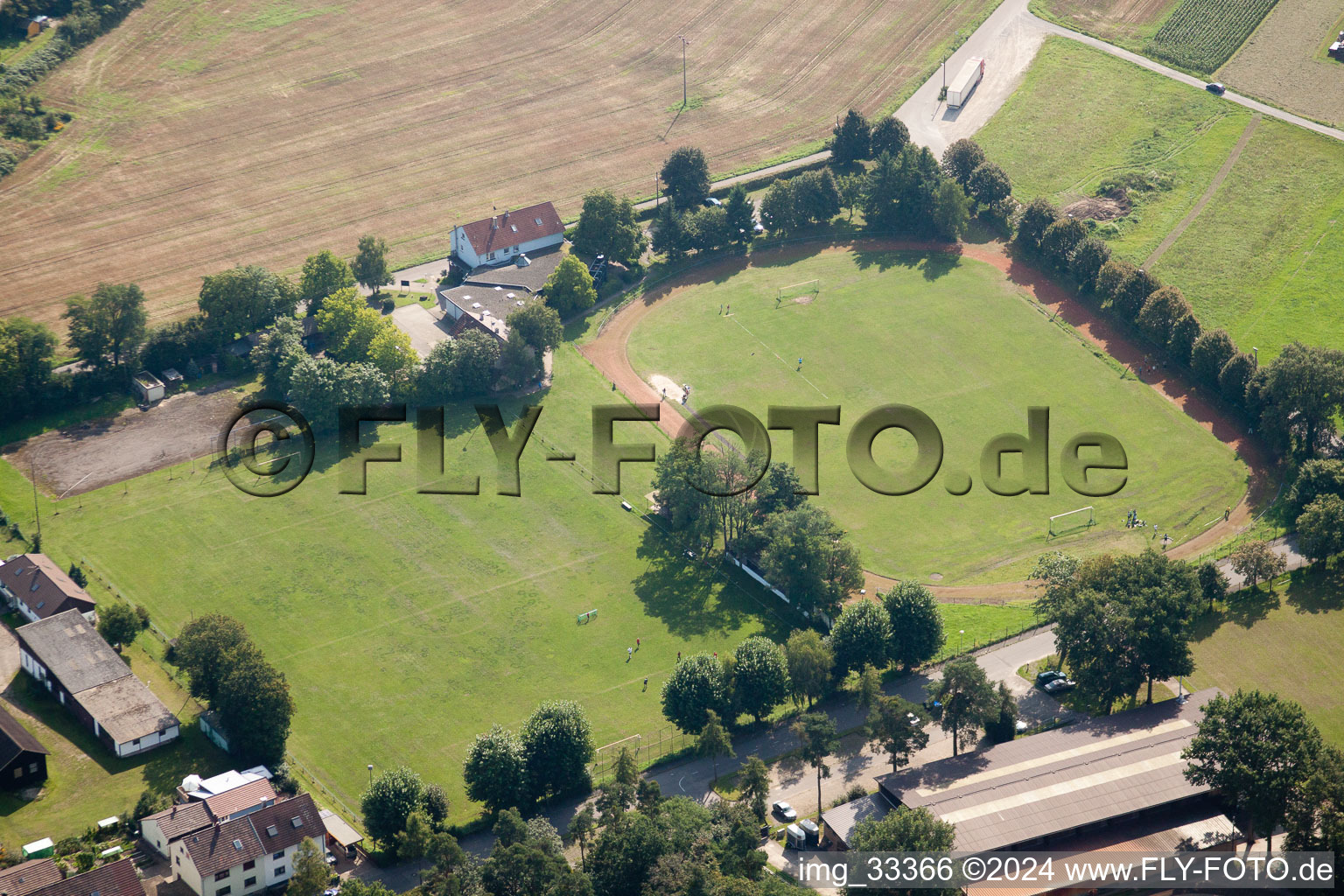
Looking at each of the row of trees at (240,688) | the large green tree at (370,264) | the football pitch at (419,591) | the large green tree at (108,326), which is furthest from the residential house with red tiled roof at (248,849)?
the large green tree at (370,264)

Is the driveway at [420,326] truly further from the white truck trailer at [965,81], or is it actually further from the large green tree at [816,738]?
the white truck trailer at [965,81]

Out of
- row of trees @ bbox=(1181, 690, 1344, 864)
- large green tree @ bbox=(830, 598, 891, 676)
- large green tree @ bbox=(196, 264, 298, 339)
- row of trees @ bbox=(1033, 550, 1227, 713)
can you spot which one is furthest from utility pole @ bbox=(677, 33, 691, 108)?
row of trees @ bbox=(1181, 690, 1344, 864)

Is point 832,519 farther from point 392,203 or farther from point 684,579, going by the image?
point 392,203

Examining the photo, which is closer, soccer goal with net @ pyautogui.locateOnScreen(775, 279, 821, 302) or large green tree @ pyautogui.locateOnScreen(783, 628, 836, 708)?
large green tree @ pyautogui.locateOnScreen(783, 628, 836, 708)

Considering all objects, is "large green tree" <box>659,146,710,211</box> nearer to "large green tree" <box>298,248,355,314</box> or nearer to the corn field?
"large green tree" <box>298,248,355,314</box>

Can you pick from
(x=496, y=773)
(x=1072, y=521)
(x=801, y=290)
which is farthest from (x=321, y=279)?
(x=1072, y=521)

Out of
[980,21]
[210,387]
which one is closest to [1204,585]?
[210,387]

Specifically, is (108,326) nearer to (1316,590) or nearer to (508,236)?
(508,236)
